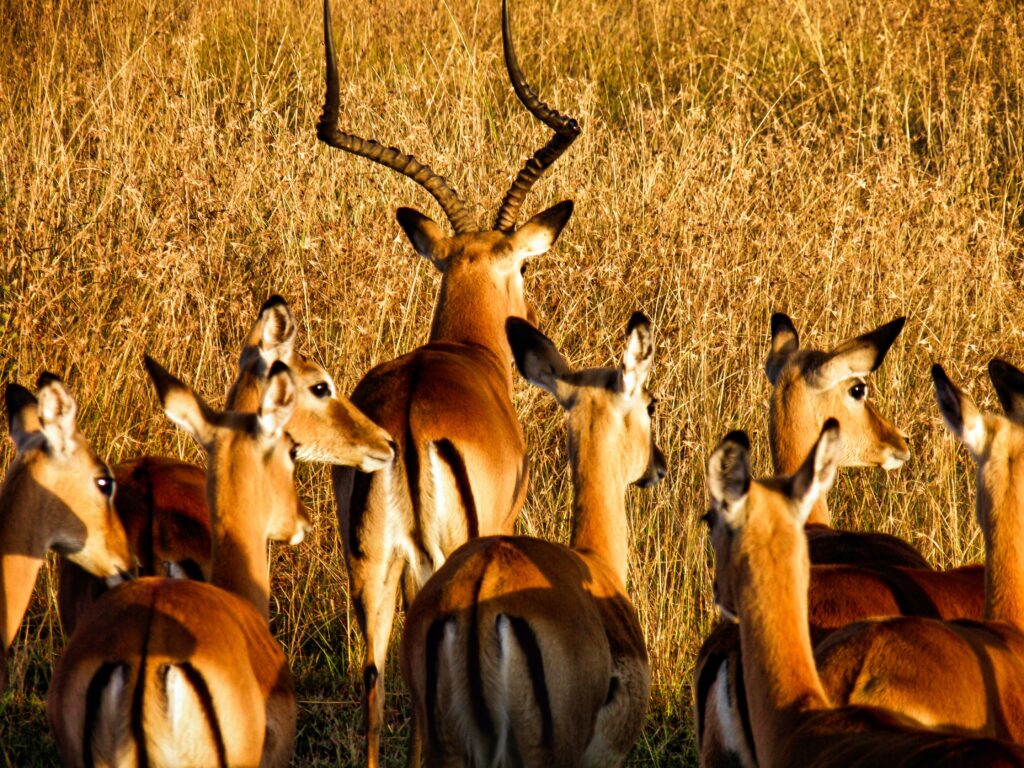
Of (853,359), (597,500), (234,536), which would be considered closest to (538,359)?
(597,500)

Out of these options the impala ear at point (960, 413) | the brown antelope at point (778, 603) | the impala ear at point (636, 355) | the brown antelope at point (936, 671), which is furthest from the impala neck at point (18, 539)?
the impala ear at point (960, 413)

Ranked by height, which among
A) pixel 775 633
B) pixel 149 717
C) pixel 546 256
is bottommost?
pixel 149 717

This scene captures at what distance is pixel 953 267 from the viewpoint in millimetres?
6805

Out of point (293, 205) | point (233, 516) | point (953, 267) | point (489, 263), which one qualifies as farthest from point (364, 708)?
point (953, 267)

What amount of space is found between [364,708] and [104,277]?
7.82ft

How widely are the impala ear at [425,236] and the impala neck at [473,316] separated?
165mm

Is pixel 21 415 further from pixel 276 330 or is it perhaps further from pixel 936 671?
pixel 936 671

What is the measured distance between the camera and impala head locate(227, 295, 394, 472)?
14.3 ft

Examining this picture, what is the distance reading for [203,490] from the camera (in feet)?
14.7

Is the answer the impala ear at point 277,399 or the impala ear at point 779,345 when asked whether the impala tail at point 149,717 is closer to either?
the impala ear at point 277,399

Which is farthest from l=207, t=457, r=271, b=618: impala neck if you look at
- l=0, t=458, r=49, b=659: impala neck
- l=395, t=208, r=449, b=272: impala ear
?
l=395, t=208, r=449, b=272: impala ear

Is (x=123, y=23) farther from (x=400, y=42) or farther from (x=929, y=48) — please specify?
(x=929, y=48)

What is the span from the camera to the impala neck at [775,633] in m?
2.89

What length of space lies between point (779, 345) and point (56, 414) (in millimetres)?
2333
